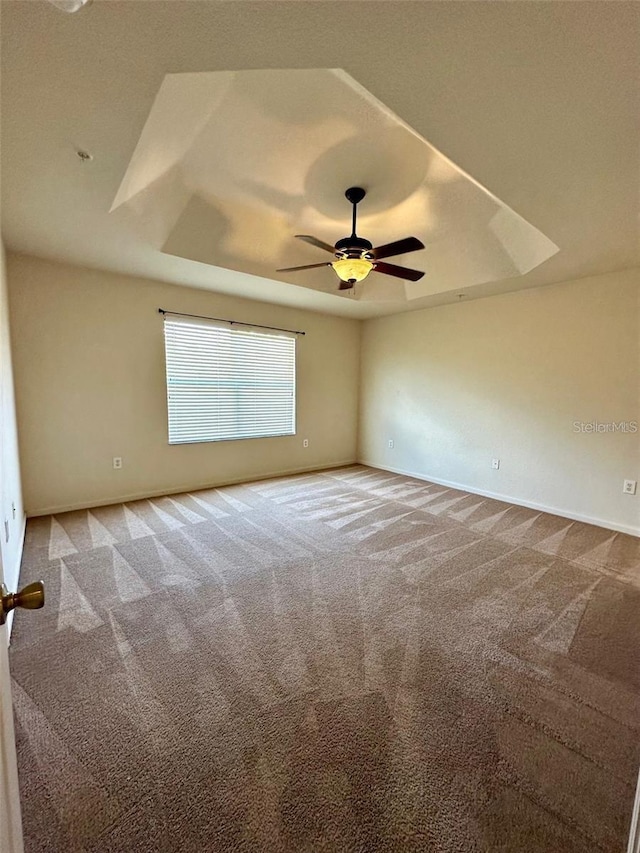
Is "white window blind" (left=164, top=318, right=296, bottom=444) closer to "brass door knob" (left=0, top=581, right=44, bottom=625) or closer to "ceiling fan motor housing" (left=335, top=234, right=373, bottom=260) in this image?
"ceiling fan motor housing" (left=335, top=234, right=373, bottom=260)

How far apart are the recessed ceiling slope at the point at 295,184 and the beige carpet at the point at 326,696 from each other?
2515mm

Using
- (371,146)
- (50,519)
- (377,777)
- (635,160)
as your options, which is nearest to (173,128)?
(371,146)

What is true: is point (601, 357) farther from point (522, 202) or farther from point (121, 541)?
point (121, 541)

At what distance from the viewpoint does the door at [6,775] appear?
611 mm

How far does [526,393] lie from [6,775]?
4.47m

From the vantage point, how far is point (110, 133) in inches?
64.5

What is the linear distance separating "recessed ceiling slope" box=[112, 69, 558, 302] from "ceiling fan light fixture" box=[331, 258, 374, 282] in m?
0.54

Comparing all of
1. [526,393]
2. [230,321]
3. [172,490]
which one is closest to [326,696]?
[172,490]

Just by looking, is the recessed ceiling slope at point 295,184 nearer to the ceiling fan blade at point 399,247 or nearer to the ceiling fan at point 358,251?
the ceiling fan at point 358,251

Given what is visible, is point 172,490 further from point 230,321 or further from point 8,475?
point 230,321

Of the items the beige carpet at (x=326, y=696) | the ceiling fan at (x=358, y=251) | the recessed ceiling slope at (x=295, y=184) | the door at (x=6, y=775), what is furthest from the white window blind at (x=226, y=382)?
the door at (x=6, y=775)

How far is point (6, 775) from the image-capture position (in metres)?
0.66

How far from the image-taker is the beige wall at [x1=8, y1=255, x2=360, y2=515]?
10.8ft

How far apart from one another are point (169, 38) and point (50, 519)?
A: 3681 millimetres
